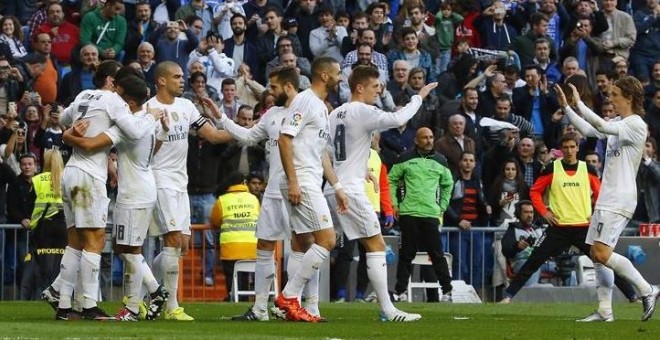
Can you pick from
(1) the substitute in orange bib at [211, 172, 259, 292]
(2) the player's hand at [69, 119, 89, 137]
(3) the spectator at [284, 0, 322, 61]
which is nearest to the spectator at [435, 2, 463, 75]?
(3) the spectator at [284, 0, 322, 61]

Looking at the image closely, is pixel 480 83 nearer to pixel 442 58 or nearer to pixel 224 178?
pixel 442 58

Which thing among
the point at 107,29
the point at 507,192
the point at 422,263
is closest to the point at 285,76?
the point at 422,263

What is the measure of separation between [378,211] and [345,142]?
6405 mm

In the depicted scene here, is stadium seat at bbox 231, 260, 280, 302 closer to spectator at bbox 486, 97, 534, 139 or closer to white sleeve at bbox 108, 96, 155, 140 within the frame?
spectator at bbox 486, 97, 534, 139

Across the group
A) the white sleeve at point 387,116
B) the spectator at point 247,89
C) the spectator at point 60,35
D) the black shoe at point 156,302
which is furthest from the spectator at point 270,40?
the black shoe at point 156,302

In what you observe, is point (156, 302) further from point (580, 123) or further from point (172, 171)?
point (580, 123)

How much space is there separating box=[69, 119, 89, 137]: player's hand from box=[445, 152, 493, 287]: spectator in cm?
1015

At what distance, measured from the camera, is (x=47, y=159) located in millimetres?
23984

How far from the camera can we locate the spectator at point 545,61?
1228 inches

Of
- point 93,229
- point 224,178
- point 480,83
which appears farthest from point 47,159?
point 480,83

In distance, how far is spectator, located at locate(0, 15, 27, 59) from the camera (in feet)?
96.3

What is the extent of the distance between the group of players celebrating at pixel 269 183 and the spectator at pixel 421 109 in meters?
10.3

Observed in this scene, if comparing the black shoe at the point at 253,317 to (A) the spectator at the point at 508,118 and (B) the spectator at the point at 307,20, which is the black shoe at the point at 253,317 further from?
(B) the spectator at the point at 307,20

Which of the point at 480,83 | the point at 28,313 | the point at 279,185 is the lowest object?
the point at 28,313
